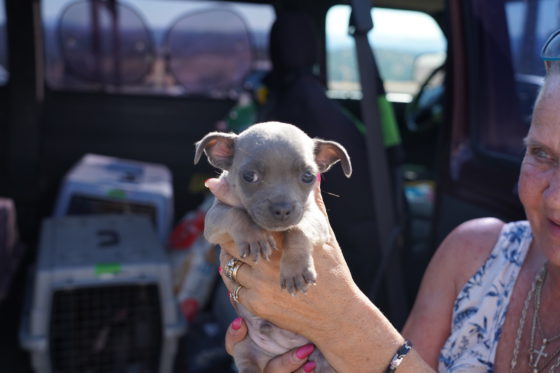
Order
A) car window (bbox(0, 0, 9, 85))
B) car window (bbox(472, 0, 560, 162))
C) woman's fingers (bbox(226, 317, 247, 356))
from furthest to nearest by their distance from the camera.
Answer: car window (bbox(0, 0, 9, 85)) → car window (bbox(472, 0, 560, 162)) → woman's fingers (bbox(226, 317, 247, 356))

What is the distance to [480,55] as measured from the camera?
9.43 ft

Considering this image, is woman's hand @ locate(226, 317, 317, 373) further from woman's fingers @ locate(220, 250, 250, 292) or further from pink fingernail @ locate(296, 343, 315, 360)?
woman's fingers @ locate(220, 250, 250, 292)

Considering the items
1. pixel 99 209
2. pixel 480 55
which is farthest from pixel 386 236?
pixel 99 209

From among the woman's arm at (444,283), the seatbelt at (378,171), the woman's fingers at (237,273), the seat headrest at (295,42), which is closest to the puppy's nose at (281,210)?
the woman's fingers at (237,273)

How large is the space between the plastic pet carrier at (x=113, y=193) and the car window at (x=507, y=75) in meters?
2.59

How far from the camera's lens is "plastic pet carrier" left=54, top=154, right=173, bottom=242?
464 cm

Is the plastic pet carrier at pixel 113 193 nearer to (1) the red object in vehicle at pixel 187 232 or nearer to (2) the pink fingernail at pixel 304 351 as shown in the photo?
(1) the red object in vehicle at pixel 187 232

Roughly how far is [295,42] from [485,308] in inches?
86.1

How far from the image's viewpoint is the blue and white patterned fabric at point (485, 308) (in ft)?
6.65

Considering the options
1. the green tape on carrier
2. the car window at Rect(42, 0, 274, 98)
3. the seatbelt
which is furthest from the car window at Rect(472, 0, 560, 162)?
the car window at Rect(42, 0, 274, 98)

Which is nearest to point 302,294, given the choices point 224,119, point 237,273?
point 237,273

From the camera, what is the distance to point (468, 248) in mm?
2215

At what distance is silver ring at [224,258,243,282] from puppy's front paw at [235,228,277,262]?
0.49 feet

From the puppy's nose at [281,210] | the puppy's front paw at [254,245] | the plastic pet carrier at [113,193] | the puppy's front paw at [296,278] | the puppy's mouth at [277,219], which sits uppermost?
the puppy's nose at [281,210]
